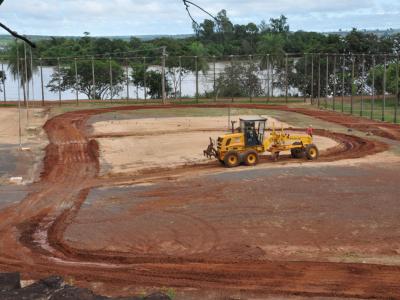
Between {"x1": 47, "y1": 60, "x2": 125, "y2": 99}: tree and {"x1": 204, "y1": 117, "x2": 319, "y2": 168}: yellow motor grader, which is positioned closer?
{"x1": 204, "y1": 117, "x2": 319, "y2": 168}: yellow motor grader

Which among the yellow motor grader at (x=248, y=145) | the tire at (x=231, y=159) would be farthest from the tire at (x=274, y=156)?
the tire at (x=231, y=159)

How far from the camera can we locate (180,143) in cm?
3100

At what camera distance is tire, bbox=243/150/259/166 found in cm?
2511

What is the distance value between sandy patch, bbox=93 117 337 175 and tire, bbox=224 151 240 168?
216 centimetres

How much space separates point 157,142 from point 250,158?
7888 millimetres

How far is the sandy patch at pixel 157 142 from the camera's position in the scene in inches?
1053

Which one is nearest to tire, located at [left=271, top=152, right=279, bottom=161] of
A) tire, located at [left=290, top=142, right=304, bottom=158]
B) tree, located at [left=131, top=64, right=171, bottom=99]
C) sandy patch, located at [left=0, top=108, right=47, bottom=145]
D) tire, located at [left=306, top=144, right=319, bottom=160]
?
tire, located at [left=290, top=142, right=304, bottom=158]

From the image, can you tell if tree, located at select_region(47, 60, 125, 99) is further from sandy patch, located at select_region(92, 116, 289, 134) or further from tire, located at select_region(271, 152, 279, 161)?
tire, located at select_region(271, 152, 279, 161)

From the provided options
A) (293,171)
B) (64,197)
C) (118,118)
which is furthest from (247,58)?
(64,197)

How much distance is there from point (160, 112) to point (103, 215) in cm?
2871

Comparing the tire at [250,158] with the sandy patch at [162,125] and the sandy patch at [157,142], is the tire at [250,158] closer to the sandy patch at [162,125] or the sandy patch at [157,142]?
the sandy patch at [157,142]

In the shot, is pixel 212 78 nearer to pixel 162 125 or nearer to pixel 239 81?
pixel 239 81

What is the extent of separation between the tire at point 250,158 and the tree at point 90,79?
130 ft

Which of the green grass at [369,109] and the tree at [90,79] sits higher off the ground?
the tree at [90,79]
